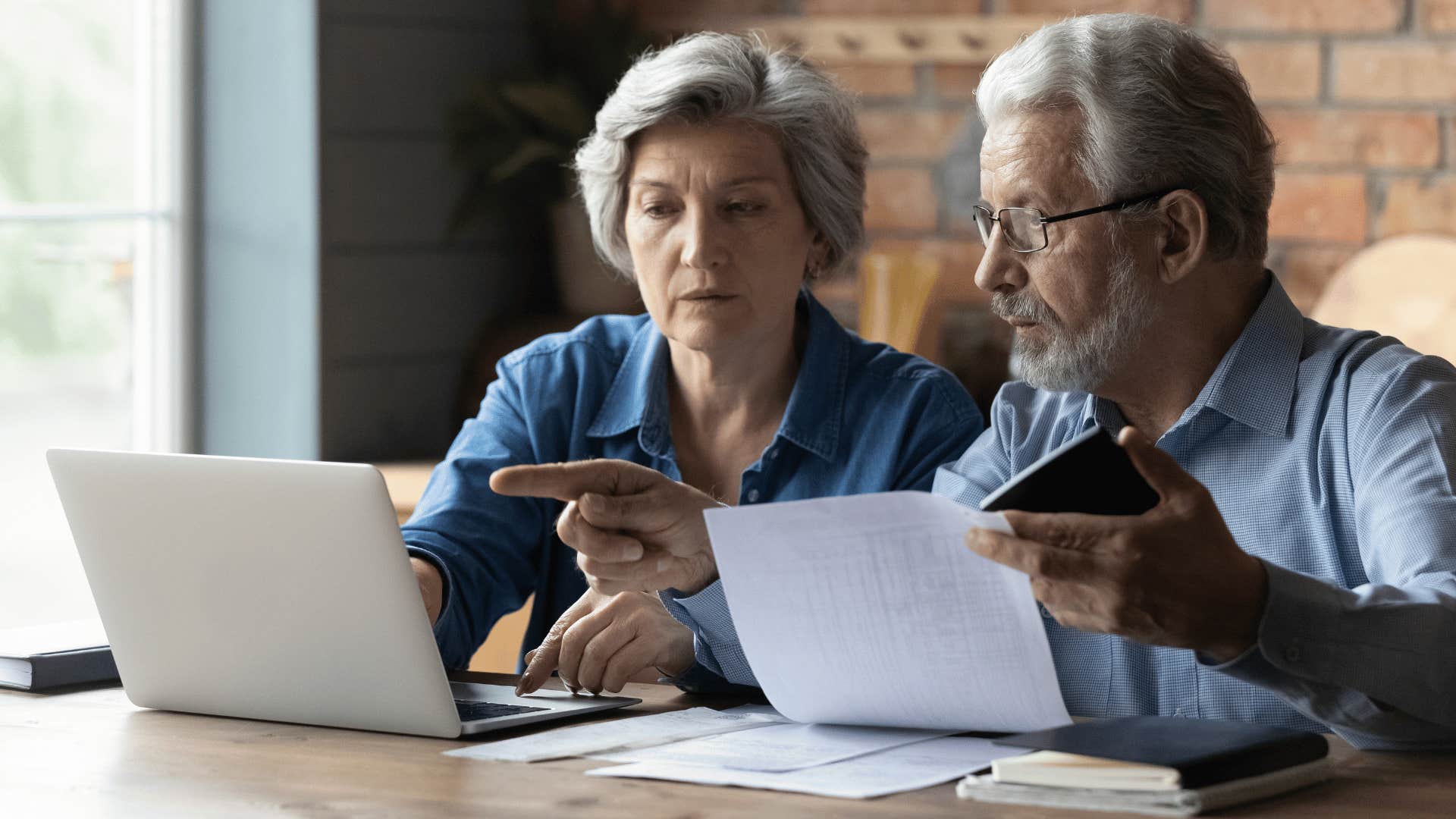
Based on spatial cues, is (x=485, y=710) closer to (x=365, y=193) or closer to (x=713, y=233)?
(x=713, y=233)

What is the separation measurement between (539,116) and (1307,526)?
2.16 meters

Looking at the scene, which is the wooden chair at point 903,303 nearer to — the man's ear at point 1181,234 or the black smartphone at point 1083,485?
the man's ear at point 1181,234

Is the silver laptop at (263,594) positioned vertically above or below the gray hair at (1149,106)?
below

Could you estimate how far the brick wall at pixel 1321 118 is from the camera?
294 centimetres

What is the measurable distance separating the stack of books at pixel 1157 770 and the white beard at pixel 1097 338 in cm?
49

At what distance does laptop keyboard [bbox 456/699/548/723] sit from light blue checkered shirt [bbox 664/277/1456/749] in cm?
17

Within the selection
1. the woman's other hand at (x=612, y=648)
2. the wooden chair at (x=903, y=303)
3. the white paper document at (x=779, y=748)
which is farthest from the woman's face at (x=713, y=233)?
the wooden chair at (x=903, y=303)

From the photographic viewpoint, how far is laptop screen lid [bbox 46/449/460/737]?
135cm

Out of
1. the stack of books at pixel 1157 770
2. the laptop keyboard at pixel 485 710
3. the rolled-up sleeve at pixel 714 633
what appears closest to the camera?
the stack of books at pixel 1157 770

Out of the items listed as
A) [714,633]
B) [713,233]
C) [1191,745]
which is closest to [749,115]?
[713,233]

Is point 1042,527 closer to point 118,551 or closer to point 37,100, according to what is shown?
point 118,551

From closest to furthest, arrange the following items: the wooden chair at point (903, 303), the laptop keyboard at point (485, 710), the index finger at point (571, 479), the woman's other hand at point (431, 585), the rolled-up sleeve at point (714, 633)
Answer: the index finger at point (571, 479), the laptop keyboard at point (485, 710), the rolled-up sleeve at point (714, 633), the woman's other hand at point (431, 585), the wooden chair at point (903, 303)

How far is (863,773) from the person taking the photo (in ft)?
4.06

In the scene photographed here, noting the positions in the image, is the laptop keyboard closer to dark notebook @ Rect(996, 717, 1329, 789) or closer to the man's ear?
dark notebook @ Rect(996, 717, 1329, 789)
